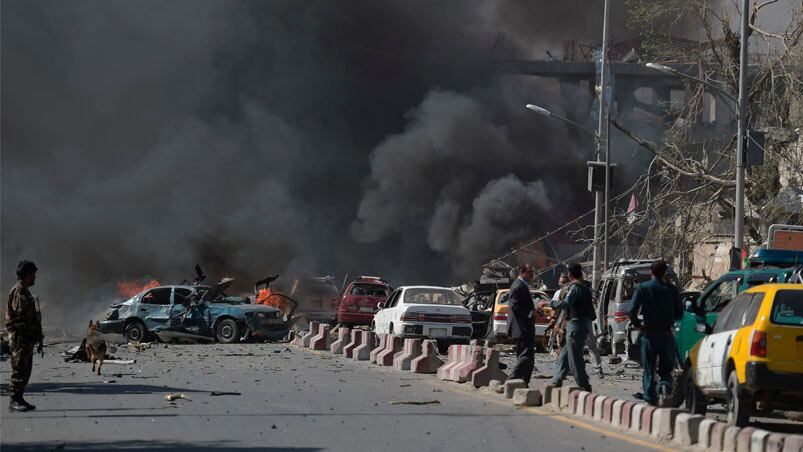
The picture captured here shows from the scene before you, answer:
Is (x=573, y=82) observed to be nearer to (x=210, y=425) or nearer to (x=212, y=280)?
(x=212, y=280)

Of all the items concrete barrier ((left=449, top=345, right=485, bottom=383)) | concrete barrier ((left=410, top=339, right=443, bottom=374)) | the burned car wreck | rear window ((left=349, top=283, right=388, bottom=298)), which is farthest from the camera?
rear window ((left=349, top=283, right=388, bottom=298))

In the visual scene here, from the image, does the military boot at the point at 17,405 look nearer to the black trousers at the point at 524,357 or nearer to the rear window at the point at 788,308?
the black trousers at the point at 524,357

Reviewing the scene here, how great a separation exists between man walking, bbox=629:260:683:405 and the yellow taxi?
1086mm

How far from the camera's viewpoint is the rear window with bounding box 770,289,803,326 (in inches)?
436

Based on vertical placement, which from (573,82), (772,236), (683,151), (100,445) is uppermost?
(573,82)

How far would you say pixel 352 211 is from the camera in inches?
2291

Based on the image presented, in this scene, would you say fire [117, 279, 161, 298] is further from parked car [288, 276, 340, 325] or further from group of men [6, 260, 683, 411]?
group of men [6, 260, 683, 411]

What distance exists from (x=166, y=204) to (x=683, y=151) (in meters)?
25.0

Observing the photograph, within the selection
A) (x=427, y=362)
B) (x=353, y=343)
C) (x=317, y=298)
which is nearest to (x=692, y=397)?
(x=427, y=362)

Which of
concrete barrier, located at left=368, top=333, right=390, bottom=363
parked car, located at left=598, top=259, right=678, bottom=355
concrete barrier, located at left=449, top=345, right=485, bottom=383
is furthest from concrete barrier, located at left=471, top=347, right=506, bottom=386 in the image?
parked car, located at left=598, top=259, right=678, bottom=355

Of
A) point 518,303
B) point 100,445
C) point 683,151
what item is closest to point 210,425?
point 100,445

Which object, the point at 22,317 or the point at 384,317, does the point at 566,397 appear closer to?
the point at 22,317

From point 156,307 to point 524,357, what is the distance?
16.0m

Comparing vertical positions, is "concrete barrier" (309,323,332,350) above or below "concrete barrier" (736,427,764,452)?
above
